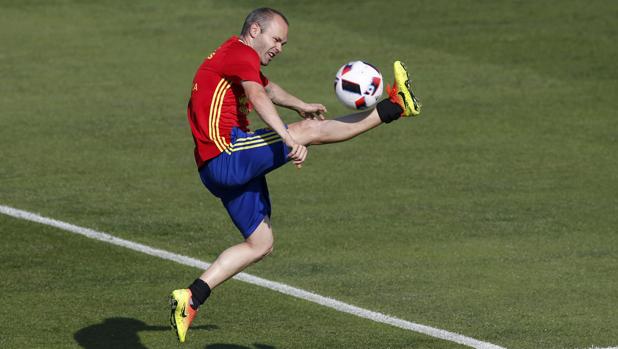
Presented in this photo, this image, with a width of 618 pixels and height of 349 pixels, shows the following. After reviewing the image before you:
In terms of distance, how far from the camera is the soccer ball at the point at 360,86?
11.4 m

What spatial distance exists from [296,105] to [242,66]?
914 millimetres

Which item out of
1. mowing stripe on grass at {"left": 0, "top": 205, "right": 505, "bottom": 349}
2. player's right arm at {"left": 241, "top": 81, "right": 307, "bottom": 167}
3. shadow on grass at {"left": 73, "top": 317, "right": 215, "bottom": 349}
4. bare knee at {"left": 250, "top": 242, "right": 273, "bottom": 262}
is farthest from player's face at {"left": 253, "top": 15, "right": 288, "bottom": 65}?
mowing stripe on grass at {"left": 0, "top": 205, "right": 505, "bottom": 349}

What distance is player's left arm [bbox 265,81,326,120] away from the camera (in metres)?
11.2

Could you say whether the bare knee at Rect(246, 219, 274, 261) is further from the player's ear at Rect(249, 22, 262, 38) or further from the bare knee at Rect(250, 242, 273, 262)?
the player's ear at Rect(249, 22, 262, 38)

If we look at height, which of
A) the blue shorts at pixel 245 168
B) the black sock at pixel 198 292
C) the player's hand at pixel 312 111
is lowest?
the black sock at pixel 198 292

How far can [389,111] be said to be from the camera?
10.7 meters

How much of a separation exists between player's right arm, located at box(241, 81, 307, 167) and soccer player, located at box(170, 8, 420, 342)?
1.1 inches

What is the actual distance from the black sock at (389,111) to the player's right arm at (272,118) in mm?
720

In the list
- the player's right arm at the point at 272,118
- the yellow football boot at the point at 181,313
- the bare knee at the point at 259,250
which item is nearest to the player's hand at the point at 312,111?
the player's right arm at the point at 272,118

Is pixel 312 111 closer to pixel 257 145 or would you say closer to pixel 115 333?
pixel 257 145

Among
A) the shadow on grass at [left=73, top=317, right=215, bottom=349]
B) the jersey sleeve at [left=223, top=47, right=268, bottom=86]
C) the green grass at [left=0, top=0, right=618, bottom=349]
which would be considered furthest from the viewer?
the green grass at [left=0, top=0, right=618, bottom=349]

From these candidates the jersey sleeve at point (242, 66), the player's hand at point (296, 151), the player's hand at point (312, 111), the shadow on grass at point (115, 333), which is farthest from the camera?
the shadow on grass at point (115, 333)

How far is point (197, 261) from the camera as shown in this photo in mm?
14047

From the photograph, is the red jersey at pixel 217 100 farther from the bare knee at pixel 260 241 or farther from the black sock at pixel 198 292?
A: the black sock at pixel 198 292
